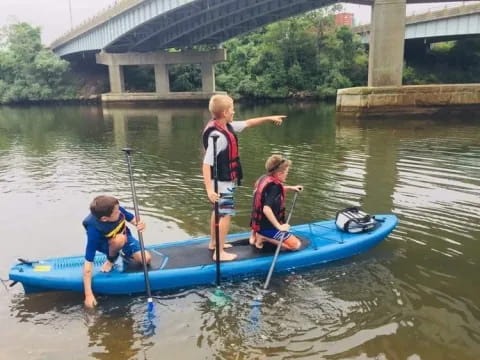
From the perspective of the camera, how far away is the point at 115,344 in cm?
410

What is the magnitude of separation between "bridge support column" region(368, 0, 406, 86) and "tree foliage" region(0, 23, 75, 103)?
31.8m

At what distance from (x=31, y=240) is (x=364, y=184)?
20.3 feet

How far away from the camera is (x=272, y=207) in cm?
516

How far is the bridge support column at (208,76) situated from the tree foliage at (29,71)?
43.1 ft

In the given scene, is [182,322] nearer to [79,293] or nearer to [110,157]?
[79,293]

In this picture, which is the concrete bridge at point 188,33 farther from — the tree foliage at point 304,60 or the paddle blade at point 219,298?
the paddle blade at point 219,298

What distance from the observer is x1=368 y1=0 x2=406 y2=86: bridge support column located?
22484 mm

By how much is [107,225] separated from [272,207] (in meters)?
1.79

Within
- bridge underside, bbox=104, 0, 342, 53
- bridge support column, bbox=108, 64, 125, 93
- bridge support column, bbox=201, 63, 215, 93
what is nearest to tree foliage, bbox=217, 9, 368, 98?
bridge support column, bbox=201, 63, 215, 93

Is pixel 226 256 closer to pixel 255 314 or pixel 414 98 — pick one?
pixel 255 314

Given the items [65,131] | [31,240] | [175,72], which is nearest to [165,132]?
[65,131]

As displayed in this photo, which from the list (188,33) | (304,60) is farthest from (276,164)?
(304,60)

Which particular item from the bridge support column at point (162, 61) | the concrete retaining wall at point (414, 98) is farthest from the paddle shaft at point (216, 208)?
the bridge support column at point (162, 61)

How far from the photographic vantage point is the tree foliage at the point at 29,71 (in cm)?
4322
